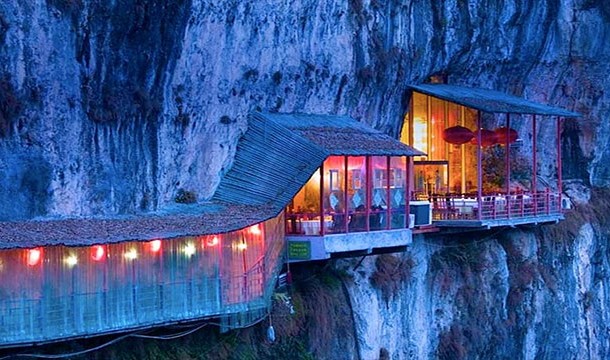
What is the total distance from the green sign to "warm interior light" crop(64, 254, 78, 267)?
693cm

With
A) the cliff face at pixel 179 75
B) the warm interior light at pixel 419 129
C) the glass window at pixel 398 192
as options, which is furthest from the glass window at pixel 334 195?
the warm interior light at pixel 419 129

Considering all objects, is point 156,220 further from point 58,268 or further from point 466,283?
point 466,283

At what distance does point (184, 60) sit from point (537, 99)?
19908 millimetres

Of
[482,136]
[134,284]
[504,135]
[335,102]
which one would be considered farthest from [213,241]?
[504,135]

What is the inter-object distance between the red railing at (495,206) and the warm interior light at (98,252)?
14.2 m

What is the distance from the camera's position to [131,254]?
68.9ft

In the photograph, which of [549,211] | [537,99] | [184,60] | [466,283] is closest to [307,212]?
[184,60]

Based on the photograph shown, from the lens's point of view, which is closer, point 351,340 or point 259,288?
point 259,288

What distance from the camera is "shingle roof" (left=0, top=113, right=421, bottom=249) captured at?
20.7 m

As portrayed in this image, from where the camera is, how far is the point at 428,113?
36.0 meters

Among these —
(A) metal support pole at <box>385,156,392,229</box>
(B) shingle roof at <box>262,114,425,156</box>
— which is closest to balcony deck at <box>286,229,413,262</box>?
(A) metal support pole at <box>385,156,392,229</box>

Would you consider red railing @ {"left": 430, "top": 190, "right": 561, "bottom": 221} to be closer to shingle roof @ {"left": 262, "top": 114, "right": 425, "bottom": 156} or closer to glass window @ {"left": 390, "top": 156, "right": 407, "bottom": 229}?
glass window @ {"left": 390, "top": 156, "right": 407, "bottom": 229}

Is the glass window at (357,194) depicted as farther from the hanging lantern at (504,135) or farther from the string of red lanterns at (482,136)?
the hanging lantern at (504,135)

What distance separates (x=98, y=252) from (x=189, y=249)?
253 cm
